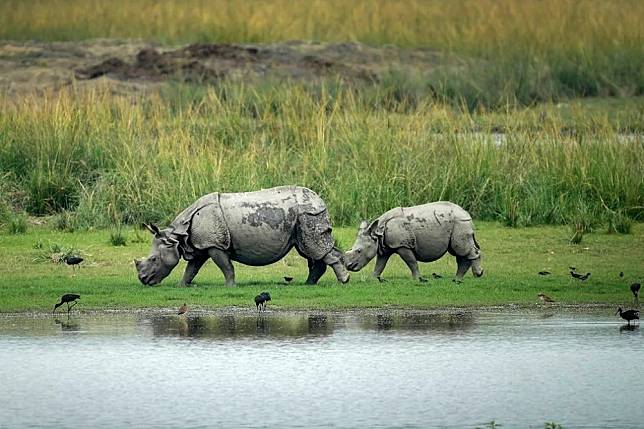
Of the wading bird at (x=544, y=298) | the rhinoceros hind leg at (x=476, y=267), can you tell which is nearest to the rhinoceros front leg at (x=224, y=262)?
the rhinoceros hind leg at (x=476, y=267)

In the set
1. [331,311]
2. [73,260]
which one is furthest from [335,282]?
[73,260]

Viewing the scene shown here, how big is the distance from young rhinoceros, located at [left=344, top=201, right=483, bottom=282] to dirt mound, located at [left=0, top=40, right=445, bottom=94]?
14148mm

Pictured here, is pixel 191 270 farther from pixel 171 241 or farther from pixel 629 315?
pixel 629 315

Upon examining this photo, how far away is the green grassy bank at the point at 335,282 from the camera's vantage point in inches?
519

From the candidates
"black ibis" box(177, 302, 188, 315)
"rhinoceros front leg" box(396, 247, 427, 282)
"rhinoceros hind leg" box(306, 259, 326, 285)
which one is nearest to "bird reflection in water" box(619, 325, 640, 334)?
"rhinoceros front leg" box(396, 247, 427, 282)

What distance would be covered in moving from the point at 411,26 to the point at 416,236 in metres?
24.4

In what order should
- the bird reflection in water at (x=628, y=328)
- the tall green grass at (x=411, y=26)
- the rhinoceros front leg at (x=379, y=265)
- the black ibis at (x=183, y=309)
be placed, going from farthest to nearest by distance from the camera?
the tall green grass at (x=411, y=26), the rhinoceros front leg at (x=379, y=265), the black ibis at (x=183, y=309), the bird reflection in water at (x=628, y=328)

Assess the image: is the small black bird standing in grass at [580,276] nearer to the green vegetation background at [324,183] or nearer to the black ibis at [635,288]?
the green vegetation background at [324,183]

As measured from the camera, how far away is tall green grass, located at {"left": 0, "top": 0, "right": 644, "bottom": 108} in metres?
31.6

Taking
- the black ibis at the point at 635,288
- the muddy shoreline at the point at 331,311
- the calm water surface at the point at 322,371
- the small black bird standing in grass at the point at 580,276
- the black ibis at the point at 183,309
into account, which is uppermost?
the small black bird standing in grass at the point at 580,276

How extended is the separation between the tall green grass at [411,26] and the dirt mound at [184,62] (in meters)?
1.60

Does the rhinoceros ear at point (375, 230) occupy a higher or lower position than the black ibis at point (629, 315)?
higher

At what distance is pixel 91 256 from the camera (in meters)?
16.1

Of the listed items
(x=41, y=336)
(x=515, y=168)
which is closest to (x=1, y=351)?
A: (x=41, y=336)
